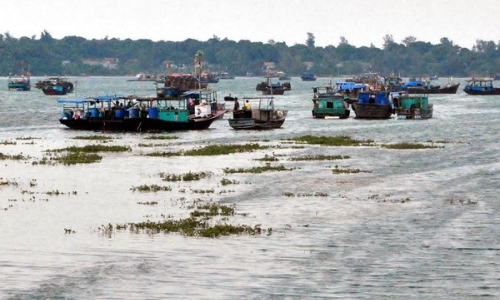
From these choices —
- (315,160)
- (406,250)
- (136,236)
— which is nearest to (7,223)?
(136,236)

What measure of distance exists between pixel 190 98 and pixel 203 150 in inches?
1707

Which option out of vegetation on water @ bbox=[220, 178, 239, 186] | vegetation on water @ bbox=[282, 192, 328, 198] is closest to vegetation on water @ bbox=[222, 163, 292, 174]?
vegetation on water @ bbox=[220, 178, 239, 186]

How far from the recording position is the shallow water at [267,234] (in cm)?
2983

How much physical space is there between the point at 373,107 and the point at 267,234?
3446 inches

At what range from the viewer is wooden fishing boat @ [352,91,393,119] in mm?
123125

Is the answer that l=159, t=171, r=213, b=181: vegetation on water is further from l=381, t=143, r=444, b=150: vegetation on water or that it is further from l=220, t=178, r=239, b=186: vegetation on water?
l=381, t=143, r=444, b=150: vegetation on water

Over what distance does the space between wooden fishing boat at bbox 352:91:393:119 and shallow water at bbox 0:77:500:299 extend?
49.6 m

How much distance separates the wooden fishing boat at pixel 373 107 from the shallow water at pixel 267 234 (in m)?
49.6

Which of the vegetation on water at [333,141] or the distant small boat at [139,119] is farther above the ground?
the distant small boat at [139,119]

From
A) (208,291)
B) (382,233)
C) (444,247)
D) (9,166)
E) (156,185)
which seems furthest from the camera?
(9,166)

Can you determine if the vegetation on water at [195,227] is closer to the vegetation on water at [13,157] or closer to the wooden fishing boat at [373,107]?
the vegetation on water at [13,157]

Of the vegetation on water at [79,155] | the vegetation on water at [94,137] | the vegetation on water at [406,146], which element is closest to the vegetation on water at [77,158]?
the vegetation on water at [79,155]

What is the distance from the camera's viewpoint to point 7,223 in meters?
40.5

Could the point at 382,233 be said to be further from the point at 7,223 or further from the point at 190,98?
the point at 190,98
